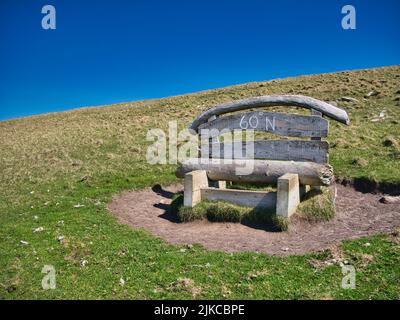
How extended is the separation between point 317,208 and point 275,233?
4.99 feet

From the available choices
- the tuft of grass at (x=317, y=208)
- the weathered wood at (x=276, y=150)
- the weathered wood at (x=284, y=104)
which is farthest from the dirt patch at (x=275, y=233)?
the weathered wood at (x=284, y=104)

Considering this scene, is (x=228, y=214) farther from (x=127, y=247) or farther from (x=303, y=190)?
(x=127, y=247)

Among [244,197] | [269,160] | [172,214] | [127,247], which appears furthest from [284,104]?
[127,247]

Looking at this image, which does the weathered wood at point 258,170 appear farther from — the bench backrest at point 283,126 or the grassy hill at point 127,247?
the grassy hill at point 127,247

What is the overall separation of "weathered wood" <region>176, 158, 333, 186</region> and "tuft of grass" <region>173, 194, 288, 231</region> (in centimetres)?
112

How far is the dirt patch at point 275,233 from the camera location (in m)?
8.75

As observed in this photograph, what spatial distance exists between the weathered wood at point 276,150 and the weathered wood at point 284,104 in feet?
3.11

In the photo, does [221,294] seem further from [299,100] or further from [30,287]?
[299,100]

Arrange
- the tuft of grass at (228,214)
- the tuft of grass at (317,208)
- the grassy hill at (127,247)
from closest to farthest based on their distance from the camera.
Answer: the grassy hill at (127,247), the tuft of grass at (228,214), the tuft of grass at (317,208)

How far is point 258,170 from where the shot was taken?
11.2m

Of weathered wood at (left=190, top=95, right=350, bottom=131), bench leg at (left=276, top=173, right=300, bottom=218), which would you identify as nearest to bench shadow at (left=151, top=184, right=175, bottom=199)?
weathered wood at (left=190, top=95, right=350, bottom=131)
